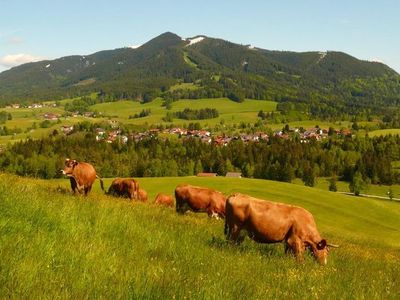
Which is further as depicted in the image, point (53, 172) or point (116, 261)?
point (53, 172)

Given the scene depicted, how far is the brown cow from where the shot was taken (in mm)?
12273

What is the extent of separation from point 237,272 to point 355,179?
13700 centimetres

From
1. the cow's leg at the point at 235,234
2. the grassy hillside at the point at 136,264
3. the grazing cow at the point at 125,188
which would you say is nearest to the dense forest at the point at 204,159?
the grazing cow at the point at 125,188

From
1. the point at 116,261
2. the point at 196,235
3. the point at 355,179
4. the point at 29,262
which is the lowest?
the point at 355,179

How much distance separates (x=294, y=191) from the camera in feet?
288

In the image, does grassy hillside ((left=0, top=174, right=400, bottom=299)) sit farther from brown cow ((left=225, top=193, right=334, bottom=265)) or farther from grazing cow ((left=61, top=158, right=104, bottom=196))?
grazing cow ((left=61, top=158, right=104, bottom=196))

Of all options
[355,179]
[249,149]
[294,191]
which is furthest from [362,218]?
[249,149]

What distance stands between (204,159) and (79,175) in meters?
142

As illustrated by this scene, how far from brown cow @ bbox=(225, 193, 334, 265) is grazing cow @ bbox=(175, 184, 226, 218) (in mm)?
9480

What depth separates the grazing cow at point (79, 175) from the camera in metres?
19.4

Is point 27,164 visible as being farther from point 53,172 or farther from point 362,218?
point 362,218

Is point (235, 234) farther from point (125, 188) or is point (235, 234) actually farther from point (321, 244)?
point (125, 188)

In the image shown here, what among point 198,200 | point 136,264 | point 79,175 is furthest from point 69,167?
point 136,264

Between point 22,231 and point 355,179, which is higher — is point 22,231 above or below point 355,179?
above
